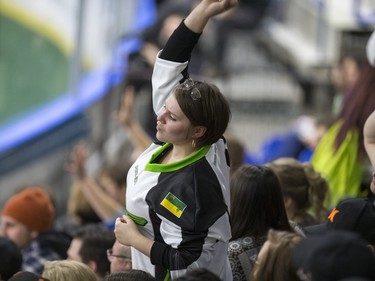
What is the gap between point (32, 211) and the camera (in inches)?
276

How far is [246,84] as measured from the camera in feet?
51.4

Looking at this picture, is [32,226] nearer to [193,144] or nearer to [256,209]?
[256,209]

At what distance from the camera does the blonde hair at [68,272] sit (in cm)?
503

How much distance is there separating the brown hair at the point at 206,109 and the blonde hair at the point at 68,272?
888 millimetres

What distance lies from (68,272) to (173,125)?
932 mm

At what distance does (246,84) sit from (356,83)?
867 centimetres

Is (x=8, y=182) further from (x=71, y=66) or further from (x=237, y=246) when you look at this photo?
(x=237, y=246)

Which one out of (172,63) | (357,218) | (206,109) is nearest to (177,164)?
(206,109)

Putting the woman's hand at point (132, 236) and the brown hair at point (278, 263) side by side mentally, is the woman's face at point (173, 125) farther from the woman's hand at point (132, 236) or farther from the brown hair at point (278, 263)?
the brown hair at point (278, 263)

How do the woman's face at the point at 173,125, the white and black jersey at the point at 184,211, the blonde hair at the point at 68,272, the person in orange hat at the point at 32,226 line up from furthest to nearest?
the person in orange hat at the point at 32,226 < the blonde hair at the point at 68,272 < the woman's face at the point at 173,125 < the white and black jersey at the point at 184,211

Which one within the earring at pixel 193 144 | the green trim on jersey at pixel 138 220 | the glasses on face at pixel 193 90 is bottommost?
the green trim on jersey at pixel 138 220

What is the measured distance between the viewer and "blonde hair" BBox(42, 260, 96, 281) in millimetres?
5031

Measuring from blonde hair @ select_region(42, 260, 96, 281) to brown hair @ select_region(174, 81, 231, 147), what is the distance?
888mm

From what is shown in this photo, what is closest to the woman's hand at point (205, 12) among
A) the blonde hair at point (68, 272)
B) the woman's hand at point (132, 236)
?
the woman's hand at point (132, 236)
